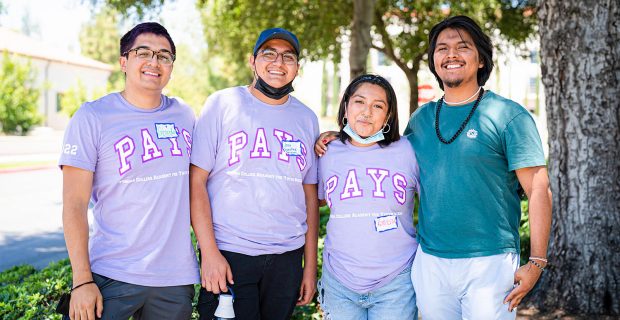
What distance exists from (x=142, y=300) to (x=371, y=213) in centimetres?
127

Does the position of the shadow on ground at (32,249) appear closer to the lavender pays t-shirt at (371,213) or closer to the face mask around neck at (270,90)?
the face mask around neck at (270,90)

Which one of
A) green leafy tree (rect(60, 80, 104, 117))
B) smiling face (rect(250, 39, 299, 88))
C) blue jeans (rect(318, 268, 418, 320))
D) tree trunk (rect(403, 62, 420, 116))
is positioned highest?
green leafy tree (rect(60, 80, 104, 117))

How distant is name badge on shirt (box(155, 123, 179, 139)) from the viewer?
2.91m

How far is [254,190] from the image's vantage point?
302 centimetres

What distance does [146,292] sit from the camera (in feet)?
9.43

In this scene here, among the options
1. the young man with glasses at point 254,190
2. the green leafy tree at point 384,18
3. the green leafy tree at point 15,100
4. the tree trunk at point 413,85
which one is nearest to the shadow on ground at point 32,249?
the young man with glasses at point 254,190

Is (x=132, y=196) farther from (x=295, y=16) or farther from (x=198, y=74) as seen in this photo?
(x=198, y=74)

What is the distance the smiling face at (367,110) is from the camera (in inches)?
122

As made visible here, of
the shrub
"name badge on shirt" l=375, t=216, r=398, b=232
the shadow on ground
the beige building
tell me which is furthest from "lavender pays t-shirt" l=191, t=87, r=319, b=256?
the beige building

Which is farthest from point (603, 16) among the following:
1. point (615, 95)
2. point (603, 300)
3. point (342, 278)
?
point (342, 278)

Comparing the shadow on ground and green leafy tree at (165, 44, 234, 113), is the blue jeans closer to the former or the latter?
the shadow on ground

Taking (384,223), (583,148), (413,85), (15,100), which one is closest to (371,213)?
(384,223)

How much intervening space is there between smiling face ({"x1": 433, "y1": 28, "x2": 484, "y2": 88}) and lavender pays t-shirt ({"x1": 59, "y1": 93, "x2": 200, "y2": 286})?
146cm

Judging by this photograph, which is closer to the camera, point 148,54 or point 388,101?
point 148,54
